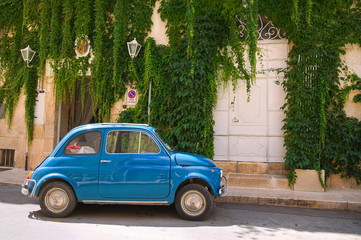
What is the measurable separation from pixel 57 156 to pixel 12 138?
6685mm

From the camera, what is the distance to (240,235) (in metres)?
4.22

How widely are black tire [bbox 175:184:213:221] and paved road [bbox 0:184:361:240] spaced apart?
13 centimetres

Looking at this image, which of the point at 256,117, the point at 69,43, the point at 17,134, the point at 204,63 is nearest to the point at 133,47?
the point at 204,63

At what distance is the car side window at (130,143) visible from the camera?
4961 millimetres

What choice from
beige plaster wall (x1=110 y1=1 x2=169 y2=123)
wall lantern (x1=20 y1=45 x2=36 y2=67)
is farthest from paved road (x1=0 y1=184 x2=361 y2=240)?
wall lantern (x1=20 y1=45 x2=36 y2=67)

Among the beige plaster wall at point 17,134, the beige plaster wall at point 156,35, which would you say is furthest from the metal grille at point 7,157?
the beige plaster wall at point 156,35

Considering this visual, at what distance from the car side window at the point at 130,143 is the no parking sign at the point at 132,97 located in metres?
4.05

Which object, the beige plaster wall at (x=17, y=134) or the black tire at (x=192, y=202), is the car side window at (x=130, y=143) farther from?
the beige plaster wall at (x=17, y=134)

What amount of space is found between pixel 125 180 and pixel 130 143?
0.65 m

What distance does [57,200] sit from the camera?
4.87 m

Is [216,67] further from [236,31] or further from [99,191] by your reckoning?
[99,191]

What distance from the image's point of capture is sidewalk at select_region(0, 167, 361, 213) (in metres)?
6.18

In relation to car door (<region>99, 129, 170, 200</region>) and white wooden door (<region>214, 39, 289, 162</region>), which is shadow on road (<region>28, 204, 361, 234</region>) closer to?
car door (<region>99, 129, 170, 200</region>)

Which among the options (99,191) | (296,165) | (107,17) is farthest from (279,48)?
(99,191)
